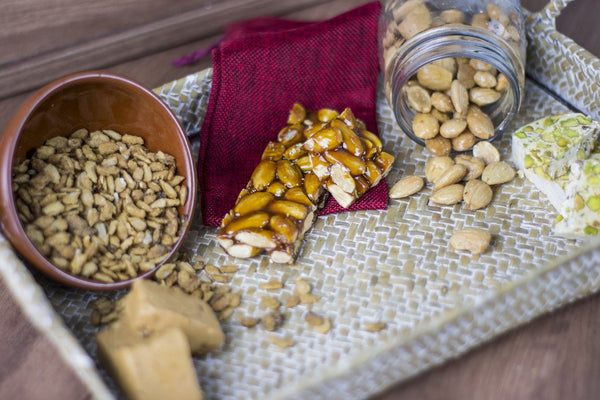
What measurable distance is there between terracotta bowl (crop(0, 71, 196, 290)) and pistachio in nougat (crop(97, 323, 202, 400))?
0.46 ft

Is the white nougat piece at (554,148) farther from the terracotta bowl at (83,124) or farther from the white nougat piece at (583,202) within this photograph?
the terracotta bowl at (83,124)

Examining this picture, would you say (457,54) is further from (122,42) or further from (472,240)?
(122,42)

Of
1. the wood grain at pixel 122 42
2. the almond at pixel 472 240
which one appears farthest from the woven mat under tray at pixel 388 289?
the wood grain at pixel 122 42

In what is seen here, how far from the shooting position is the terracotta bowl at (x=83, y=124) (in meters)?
0.73

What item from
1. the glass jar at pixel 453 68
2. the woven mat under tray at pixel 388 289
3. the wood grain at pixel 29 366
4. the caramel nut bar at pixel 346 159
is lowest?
the wood grain at pixel 29 366

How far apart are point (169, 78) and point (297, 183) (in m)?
0.40

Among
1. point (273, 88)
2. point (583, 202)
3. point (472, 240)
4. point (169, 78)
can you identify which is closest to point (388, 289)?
point (472, 240)

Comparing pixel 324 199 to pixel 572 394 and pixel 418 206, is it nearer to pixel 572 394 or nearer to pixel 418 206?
pixel 418 206

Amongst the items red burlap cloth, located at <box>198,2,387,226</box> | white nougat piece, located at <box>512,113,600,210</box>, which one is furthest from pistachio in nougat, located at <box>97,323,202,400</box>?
white nougat piece, located at <box>512,113,600,210</box>

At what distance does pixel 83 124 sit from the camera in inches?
33.4

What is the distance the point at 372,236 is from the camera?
2.83 feet

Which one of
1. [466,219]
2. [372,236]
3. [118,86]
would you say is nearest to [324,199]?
[372,236]

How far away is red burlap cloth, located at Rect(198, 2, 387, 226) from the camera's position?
3.06 ft

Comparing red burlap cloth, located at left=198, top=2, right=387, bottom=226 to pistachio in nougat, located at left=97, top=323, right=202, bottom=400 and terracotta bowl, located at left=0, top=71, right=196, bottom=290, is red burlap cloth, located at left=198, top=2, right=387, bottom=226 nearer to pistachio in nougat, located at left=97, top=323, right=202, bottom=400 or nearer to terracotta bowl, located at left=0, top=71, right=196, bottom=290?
terracotta bowl, located at left=0, top=71, right=196, bottom=290
